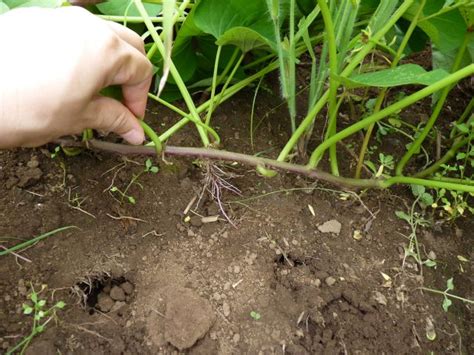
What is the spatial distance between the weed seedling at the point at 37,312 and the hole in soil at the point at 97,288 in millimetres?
41

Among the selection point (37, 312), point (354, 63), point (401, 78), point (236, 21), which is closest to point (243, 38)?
point (236, 21)

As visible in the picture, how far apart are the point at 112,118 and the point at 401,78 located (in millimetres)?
404

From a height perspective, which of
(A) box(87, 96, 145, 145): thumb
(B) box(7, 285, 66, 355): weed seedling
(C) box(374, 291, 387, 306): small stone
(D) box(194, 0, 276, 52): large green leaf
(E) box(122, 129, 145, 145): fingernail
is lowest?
(C) box(374, 291, 387, 306): small stone

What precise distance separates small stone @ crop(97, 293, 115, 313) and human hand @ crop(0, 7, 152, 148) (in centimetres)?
29

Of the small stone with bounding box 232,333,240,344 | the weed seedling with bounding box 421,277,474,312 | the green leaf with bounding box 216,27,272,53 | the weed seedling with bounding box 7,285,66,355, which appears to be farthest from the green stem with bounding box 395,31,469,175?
the weed seedling with bounding box 7,285,66,355

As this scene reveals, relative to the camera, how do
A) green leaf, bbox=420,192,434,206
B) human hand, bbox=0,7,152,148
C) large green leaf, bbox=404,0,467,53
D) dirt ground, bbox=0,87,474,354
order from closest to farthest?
human hand, bbox=0,7,152,148 → dirt ground, bbox=0,87,474,354 → large green leaf, bbox=404,0,467,53 → green leaf, bbox=420,192,434,206

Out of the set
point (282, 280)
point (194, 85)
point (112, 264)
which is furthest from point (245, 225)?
point (194, 85)

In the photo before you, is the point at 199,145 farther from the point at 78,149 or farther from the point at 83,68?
the point at 83,68

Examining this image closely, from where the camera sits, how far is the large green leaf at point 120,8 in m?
0.97

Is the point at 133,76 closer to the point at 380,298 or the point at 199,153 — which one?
the point at 199,153

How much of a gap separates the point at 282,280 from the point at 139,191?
306mm

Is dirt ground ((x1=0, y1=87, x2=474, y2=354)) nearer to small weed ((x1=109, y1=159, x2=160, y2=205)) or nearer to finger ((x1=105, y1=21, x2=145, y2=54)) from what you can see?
small weed ((x1=109, y1=159, x2=160, y2=205))

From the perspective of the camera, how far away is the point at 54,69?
0.61 m

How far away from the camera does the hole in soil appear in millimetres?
831
